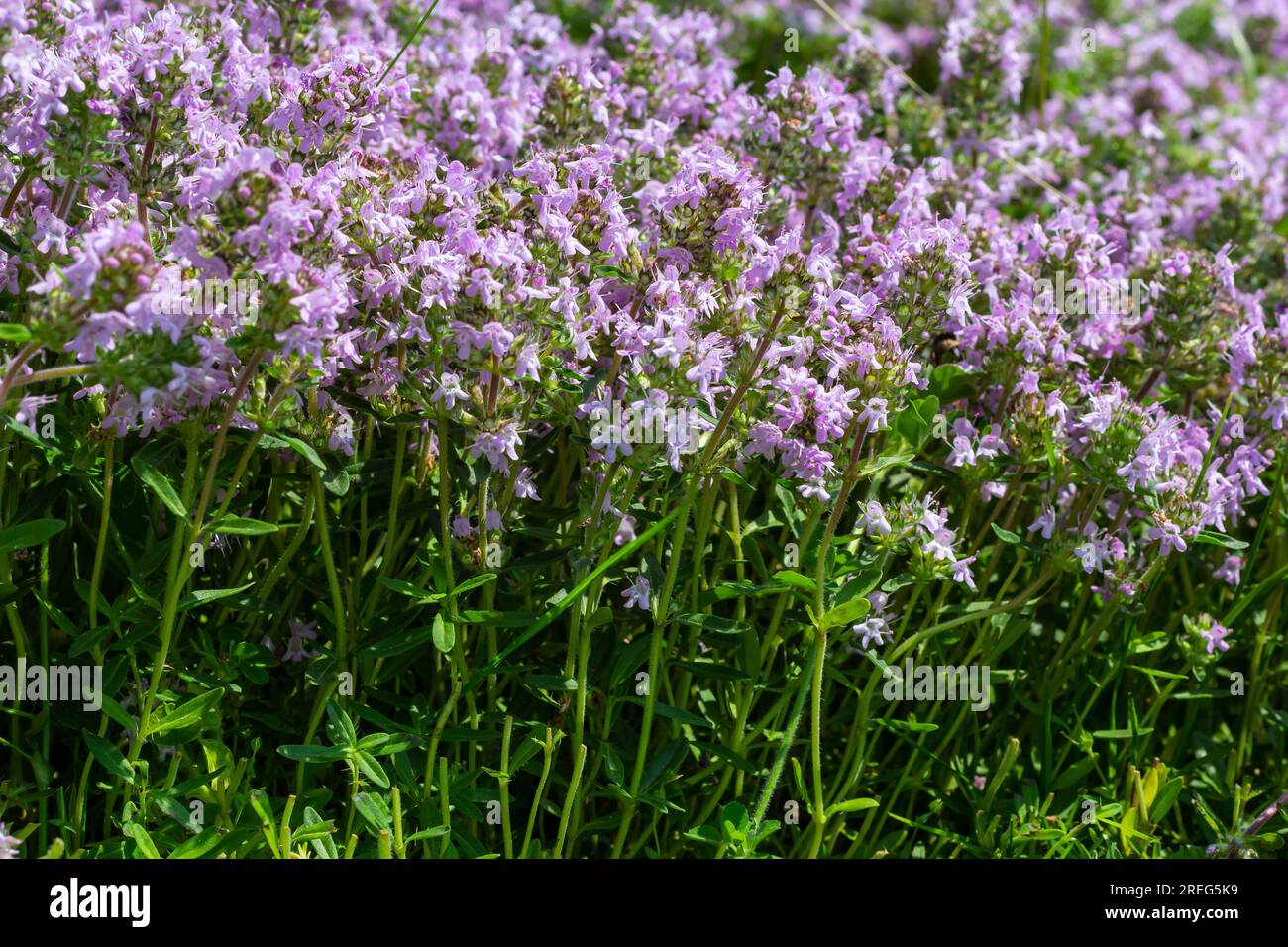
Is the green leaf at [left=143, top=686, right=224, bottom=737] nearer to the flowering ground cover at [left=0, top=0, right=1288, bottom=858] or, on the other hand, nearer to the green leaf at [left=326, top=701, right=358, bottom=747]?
the flowering ground cover at [left=0, top=0, right=1288, bottom=858]

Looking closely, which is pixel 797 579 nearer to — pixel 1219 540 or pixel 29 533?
pixel 1219 540

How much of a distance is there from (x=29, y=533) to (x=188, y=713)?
1.50 feet

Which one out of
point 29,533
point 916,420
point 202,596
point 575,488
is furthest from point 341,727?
point 916,420

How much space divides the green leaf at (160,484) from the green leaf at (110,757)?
487 mm

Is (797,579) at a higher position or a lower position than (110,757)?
higher

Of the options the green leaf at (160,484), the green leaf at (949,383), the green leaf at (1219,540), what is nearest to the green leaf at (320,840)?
the green leaf at (160,484)

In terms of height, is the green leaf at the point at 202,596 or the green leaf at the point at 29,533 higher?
the green leaf at the point at 29,533

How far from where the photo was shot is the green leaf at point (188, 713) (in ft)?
8.67

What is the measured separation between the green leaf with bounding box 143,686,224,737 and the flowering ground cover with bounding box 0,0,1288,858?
0.05 ft

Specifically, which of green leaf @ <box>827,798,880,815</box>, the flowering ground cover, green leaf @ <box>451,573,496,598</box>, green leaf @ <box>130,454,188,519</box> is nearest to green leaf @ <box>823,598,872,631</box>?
the flowering ground cover

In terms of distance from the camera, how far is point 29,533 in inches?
98.3

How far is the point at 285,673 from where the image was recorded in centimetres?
317

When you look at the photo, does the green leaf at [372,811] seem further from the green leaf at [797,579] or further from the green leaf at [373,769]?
the green leaf at [797,579]

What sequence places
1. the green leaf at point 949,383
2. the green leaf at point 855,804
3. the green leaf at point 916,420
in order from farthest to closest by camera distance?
the green leaf at point 949,383, the green leaf at point 916,420, the green leaf at point 855,804
